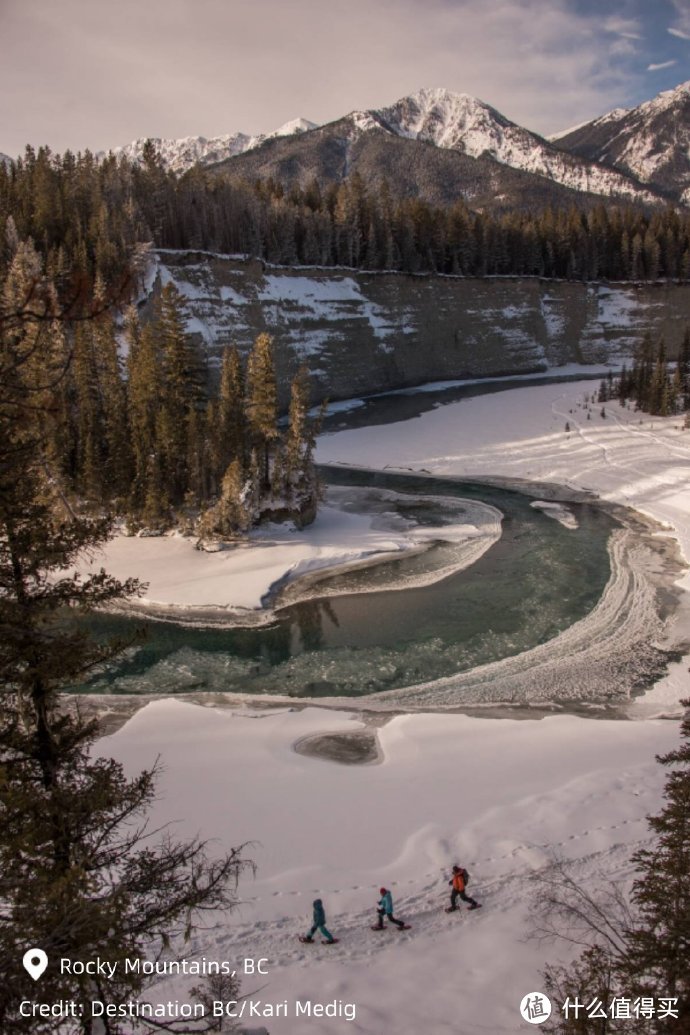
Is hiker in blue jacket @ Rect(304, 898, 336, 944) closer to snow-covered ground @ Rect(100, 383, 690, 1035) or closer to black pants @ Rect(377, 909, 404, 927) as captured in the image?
snow-covered ground @ Rect(100, 383, 690, 1035)

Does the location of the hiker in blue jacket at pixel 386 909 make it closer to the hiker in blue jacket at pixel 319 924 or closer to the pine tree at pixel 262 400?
the hiker in blue jacket at pixel 319 924

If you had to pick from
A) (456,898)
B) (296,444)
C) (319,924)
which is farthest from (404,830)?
(296,444)

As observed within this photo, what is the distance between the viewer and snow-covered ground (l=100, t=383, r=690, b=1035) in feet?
32.0

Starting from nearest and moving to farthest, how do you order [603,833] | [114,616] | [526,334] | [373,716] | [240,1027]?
1. [240,1027]
2. [603,833]
3. [373,716]
4. [114,616]
5. [526,334]

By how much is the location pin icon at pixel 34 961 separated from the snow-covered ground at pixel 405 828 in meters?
5.29

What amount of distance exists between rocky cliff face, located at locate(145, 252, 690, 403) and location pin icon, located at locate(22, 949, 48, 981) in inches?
2251

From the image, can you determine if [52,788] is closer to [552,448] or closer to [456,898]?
[456,898]

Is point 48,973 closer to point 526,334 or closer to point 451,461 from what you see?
point 451,461

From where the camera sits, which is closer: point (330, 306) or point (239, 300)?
point (239, 300)

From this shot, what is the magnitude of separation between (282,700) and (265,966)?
9958 mm

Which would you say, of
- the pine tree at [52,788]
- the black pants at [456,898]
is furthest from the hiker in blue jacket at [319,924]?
the pine tree at [52,788]

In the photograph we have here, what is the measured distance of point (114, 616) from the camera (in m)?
26.4

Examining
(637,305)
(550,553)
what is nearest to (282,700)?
(550,553)

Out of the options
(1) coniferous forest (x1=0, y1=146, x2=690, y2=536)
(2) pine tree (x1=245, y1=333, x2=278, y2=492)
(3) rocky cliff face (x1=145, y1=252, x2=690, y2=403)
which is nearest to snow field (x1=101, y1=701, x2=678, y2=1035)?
(1) coniferous forest (x1=0, y1=146, x2=690, y2=536)
